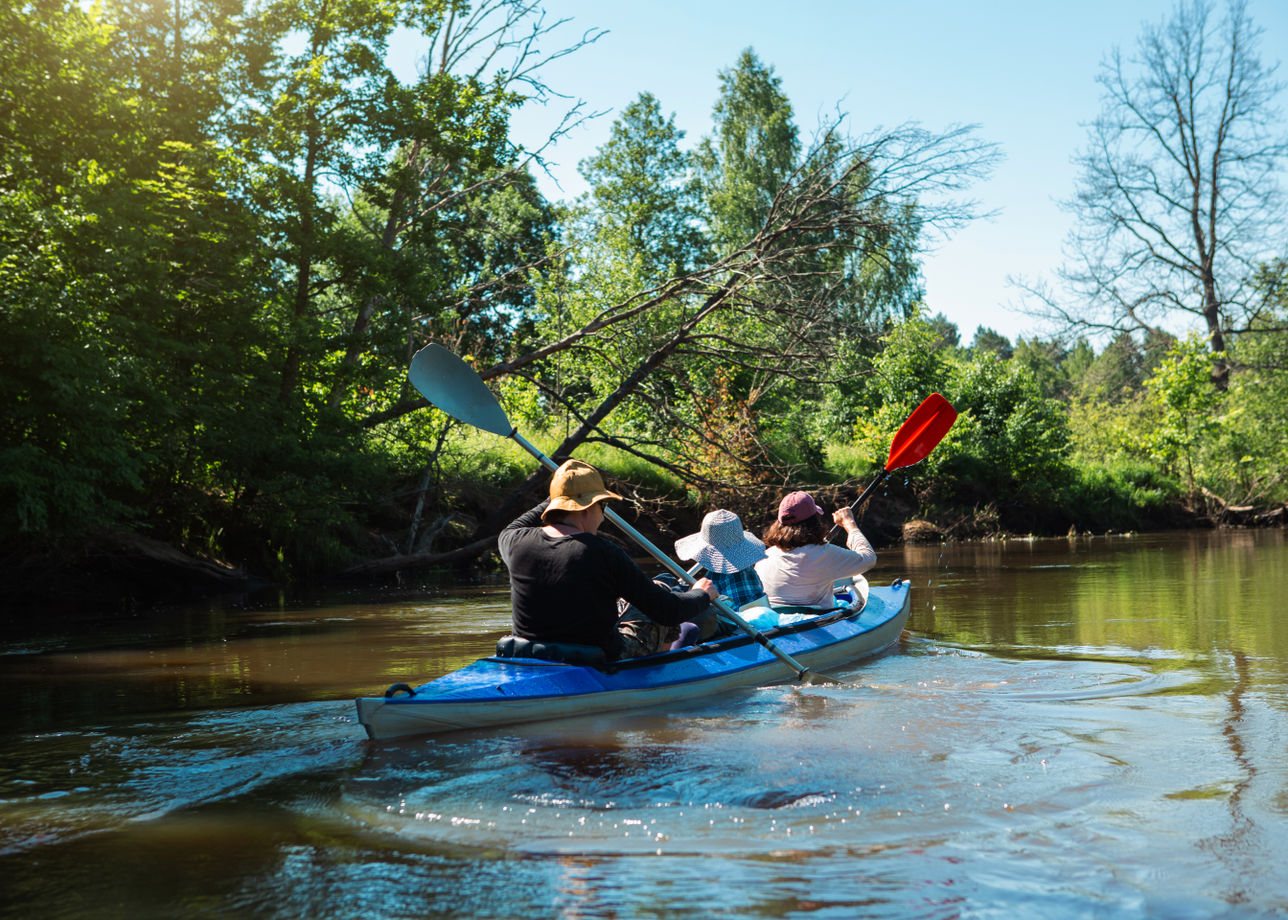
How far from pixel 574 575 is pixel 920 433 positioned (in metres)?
4.83

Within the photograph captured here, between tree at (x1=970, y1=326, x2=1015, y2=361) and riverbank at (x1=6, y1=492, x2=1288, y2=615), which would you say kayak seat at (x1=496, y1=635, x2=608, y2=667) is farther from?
tree at (x1=970, y1=326, x2=1015, y2=361)

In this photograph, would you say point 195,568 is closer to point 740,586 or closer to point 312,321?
point 312,321

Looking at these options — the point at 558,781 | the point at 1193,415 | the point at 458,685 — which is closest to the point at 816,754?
the point at 558,781

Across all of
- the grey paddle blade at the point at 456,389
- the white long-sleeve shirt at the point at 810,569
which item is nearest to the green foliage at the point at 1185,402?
the white long-sleeve shirt at the point at 810,569

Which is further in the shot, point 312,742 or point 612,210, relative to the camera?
point 612,210

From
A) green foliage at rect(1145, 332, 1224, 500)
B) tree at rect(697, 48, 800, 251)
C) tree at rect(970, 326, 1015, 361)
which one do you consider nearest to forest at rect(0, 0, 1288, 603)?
green foliage at rect(1145, 332, 1224, 500)

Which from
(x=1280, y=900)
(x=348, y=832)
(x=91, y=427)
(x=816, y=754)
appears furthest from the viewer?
(x=91, y=427)

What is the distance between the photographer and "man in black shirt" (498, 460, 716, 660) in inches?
187

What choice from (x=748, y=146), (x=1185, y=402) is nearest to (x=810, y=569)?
(x=1185, y=402)

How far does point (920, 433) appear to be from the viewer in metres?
8.68

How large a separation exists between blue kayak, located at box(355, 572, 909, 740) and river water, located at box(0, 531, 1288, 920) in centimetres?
10

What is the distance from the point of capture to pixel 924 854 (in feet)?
9.58

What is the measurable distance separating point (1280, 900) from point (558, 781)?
7.49 feet

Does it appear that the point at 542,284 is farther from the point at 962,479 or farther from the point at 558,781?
the point at 558,781
